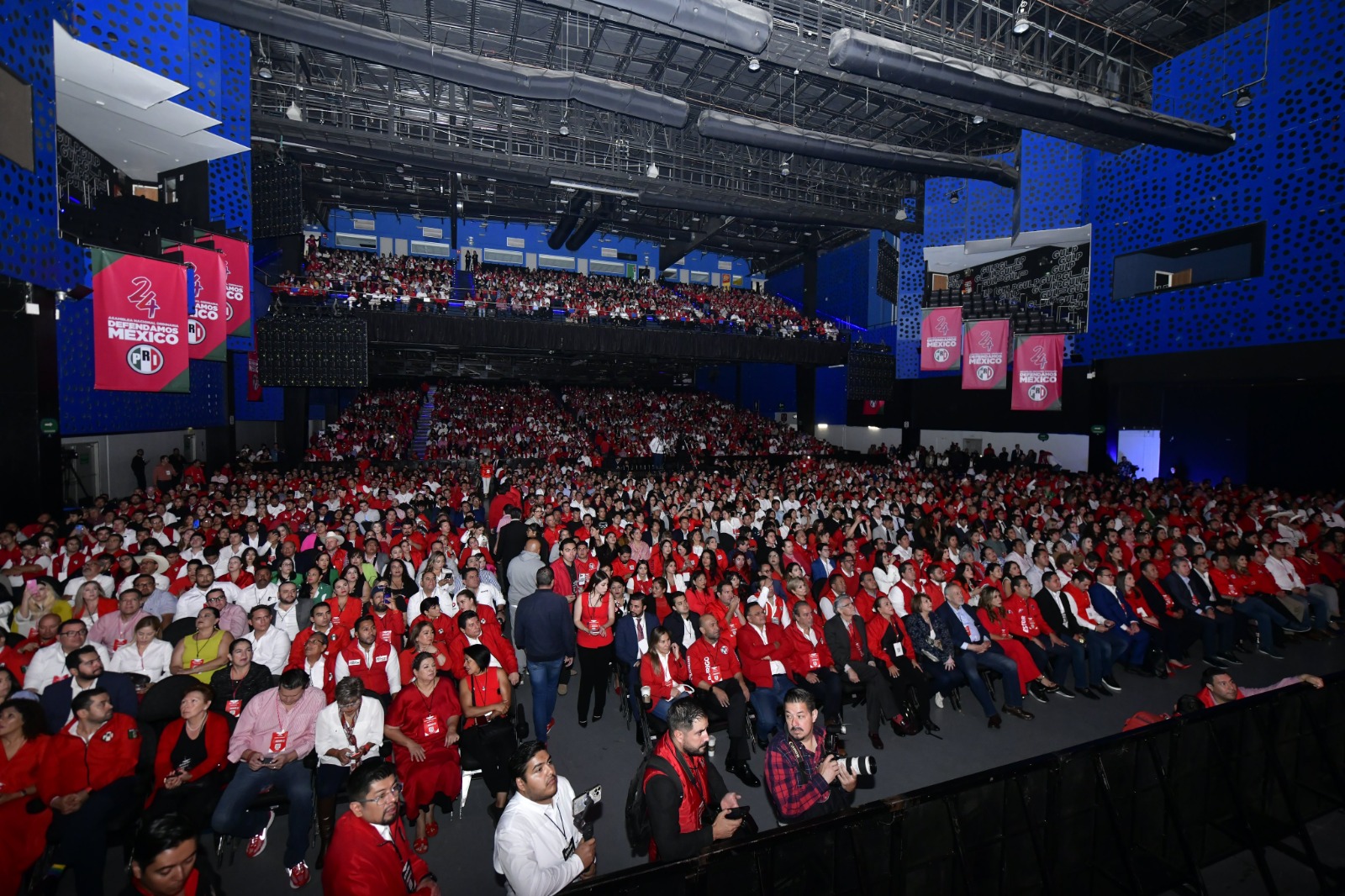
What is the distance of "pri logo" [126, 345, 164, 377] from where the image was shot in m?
8.51

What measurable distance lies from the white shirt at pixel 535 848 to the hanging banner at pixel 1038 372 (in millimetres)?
17900

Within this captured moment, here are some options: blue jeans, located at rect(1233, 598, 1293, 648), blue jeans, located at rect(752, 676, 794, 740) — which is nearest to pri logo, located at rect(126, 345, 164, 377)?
blue jeans, located at rect(752, 676, 794, 740)

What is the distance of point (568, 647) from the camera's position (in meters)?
5.09

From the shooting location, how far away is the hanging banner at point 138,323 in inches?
326

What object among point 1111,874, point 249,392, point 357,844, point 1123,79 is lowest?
point 1111,874

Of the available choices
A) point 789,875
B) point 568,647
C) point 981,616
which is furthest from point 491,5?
point 789,875

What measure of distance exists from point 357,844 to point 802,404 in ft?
78.2

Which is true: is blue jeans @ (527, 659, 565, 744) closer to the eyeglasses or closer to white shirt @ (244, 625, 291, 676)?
white shirt @ (244, 625, 291, 676)

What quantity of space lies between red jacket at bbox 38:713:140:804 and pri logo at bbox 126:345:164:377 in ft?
24.0

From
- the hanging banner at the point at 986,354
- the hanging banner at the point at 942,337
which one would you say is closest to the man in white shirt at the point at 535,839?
the hanging banner at the point at 986,354

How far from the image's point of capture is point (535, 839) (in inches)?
102

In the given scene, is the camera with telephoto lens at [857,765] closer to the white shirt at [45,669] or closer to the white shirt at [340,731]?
the white shirt at [340,731]

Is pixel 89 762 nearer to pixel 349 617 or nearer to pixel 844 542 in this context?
pixel 349 617

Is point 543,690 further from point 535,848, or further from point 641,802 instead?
point 535,848
